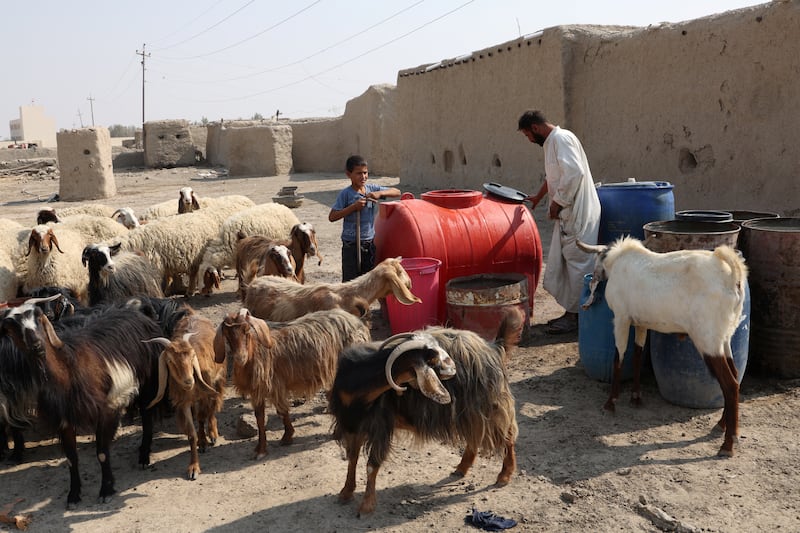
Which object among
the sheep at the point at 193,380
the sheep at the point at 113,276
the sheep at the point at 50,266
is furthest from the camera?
the sheep at the point at 50,266

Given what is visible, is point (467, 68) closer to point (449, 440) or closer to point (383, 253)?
point (383, 253)

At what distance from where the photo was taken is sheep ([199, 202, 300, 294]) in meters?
8.83

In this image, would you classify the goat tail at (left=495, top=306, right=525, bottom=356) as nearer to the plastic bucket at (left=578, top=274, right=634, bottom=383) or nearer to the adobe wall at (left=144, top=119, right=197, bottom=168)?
the plastic bucket at (left=578, top=274, right=634, bottom=383)

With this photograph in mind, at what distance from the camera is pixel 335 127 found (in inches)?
1014

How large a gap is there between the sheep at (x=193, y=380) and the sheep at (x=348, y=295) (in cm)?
86

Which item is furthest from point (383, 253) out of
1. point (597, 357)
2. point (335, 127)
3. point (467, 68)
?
point (335, 127)

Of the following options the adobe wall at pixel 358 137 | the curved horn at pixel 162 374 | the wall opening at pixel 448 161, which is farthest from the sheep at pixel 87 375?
the adobe wall at pixel 358 137

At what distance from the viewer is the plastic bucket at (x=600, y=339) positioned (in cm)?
548

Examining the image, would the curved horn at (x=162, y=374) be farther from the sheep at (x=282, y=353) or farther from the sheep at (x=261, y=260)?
the sheep at (x=261, y=260)

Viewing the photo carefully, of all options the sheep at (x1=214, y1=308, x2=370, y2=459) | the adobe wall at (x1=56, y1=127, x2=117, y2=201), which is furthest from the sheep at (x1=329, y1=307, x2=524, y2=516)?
the adobe wall at (x1=56, y1=127, x2=117, y2=201)

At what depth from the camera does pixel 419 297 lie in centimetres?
645

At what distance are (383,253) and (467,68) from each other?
8874 mm

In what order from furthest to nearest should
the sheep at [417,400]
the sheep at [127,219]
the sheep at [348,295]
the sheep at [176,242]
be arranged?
the sheep at [127,219]
the sheep at [176,242]
the sheep at [348,295]
the sheep at [417,400]

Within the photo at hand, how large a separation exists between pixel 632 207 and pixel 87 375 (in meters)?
4.77
